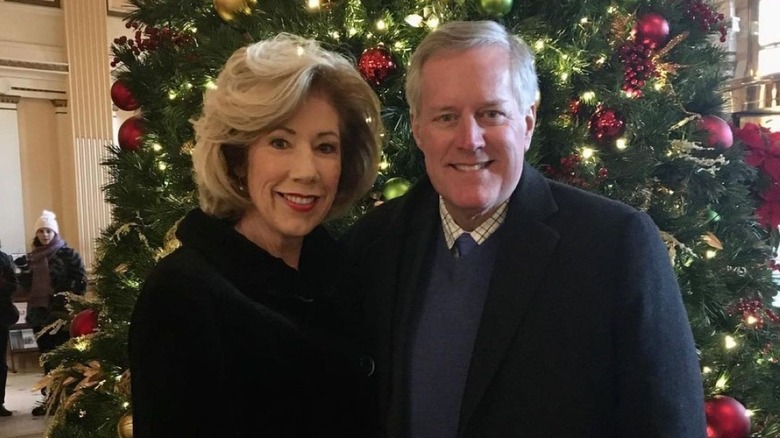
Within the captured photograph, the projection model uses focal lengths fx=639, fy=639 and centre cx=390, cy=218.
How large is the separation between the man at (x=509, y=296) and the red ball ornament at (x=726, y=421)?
53 centimetres

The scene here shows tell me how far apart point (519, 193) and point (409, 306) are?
1.03 feet

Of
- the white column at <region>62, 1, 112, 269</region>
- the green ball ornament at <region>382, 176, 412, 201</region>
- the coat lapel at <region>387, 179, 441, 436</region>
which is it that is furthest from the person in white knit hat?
the coat lapel at <region>387, 179, 441, 436</region>

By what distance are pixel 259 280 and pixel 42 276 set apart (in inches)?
177

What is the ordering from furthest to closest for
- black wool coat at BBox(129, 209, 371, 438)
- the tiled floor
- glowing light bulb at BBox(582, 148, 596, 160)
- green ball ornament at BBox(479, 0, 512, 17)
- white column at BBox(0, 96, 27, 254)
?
white column at BBox(0, 96, 27, 254) → the tiled floor → glowing light bulb at BBox(582, 148, 596, 160) → green ball ornament at BBox(479, 0, 512, 17) → black wool coat at BBox(129, 209, 371, 438)

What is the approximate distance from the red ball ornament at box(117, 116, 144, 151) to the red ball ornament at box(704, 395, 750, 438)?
1.89 metres

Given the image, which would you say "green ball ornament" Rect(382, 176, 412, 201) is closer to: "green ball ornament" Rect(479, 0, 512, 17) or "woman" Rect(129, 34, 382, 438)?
"woman" Rect(129, 34, 382, 438)

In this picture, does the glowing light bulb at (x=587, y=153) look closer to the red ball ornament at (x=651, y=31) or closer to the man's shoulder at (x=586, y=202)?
the red ball ornament at (x=651, y=31)

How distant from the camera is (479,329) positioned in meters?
1.16

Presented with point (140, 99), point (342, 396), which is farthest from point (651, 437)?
point (140, 99)

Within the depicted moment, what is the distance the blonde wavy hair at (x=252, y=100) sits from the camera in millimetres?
1188

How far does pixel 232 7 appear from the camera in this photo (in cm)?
179

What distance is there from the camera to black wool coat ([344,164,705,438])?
1064mm

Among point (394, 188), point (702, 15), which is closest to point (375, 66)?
point (394, 188)

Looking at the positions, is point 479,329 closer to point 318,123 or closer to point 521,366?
point 521,366
